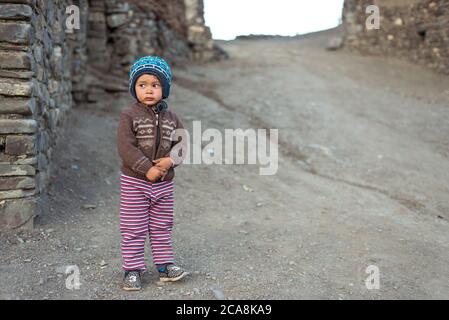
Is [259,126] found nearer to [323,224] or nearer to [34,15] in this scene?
[323,224]

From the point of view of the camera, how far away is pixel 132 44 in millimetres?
9711

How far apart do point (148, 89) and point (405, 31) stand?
34.0 feet

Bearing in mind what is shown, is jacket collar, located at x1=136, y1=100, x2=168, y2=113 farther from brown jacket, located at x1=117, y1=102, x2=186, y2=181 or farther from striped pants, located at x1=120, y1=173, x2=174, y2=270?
striped pants, located at x1=120, y1=173, x2=174, y2=270

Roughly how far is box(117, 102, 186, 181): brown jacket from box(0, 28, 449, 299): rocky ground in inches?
32.3

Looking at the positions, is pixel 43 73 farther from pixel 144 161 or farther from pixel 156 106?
pixel 144 161

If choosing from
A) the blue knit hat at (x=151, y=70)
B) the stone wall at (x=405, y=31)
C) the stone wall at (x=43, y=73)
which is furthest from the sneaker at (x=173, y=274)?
the stone wall at (x=405, y=31)

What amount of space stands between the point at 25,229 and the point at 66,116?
2.94 meters

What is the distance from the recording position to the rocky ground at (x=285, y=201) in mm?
3391

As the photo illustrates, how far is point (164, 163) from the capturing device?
10.4 ft

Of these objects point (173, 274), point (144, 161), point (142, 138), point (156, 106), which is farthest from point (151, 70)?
point (173, 274)

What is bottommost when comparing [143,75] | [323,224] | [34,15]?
[323,224]

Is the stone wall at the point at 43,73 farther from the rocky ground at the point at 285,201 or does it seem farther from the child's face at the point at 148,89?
the child's face at the point at 148,89
